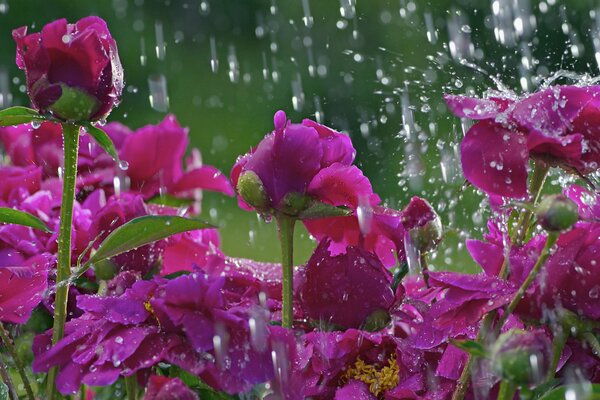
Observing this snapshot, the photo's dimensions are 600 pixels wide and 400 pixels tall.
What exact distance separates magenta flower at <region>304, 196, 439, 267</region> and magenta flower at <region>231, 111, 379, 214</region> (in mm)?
26

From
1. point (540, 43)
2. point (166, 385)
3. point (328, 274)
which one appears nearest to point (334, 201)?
point (328, 274)

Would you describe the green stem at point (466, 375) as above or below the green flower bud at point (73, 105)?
below

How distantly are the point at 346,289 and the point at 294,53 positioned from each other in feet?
14.9

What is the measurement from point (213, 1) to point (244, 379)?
4720mm

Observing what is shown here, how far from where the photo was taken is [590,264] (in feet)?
1.68

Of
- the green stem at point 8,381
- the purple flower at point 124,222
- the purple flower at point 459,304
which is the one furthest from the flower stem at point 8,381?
the purple flower at point 459,304

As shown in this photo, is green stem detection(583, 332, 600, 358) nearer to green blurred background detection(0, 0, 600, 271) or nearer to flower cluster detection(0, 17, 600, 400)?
flower cluster detection(0, 17, 600, 400)

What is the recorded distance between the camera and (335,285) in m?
0.56

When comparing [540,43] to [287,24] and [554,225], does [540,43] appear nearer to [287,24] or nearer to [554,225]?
[287,24]

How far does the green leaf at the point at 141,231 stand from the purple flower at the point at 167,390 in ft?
0.31

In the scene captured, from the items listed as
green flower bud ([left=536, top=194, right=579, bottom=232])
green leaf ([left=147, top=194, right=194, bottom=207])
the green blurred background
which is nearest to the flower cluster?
green flower bud ([left=536, top=194, right=579, bottom=232])

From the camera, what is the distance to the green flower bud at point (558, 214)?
1.47 feet

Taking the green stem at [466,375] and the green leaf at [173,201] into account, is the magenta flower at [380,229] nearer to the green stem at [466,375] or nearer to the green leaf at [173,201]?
the green stem at [466,375]

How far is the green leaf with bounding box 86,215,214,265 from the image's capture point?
510 mm
